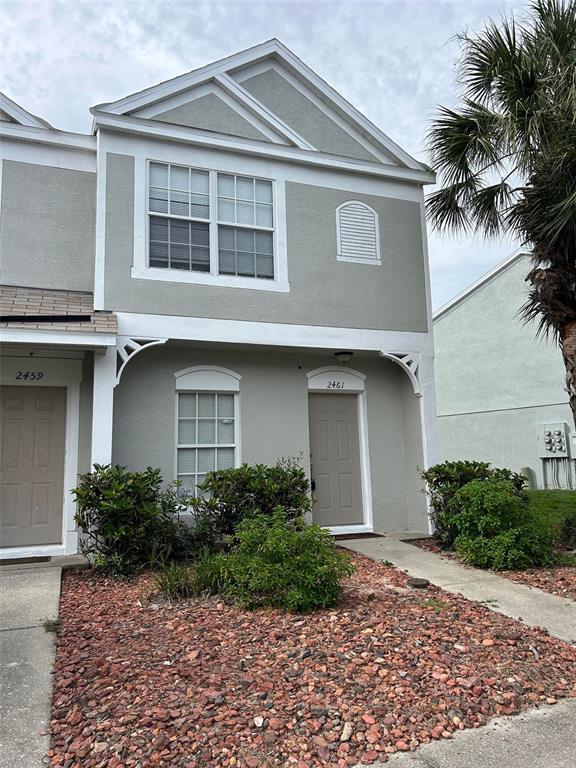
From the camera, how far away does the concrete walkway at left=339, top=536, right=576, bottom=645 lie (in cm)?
495

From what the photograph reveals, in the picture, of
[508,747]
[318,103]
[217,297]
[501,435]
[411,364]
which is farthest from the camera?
[501,435]

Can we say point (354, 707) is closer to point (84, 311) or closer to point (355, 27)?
point (84, 311)

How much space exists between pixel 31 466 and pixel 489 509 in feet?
19.8

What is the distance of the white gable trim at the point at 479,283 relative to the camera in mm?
16367

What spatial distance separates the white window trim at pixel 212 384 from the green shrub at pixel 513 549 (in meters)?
3.58

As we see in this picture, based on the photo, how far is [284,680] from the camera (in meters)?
3.61

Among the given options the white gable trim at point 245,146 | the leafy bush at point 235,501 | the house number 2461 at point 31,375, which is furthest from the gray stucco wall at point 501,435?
the house number 2461 at point 31,375

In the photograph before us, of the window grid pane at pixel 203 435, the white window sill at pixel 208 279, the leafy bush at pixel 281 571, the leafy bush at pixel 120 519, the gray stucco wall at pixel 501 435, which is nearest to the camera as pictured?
the leafy bush at pixel 281 571

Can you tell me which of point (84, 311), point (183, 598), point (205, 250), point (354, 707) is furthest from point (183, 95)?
point (354, 707)

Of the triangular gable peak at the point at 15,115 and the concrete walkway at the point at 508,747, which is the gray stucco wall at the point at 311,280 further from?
the concrete walkway at the point at 508,747

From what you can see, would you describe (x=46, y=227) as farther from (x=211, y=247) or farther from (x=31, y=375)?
(x=211, y=247)

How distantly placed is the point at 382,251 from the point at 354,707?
7.44 meters

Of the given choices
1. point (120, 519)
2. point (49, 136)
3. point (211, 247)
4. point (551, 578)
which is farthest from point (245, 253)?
point (551, 578)

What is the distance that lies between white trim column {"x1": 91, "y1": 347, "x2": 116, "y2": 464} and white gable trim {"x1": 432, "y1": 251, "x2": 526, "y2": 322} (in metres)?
10.6
